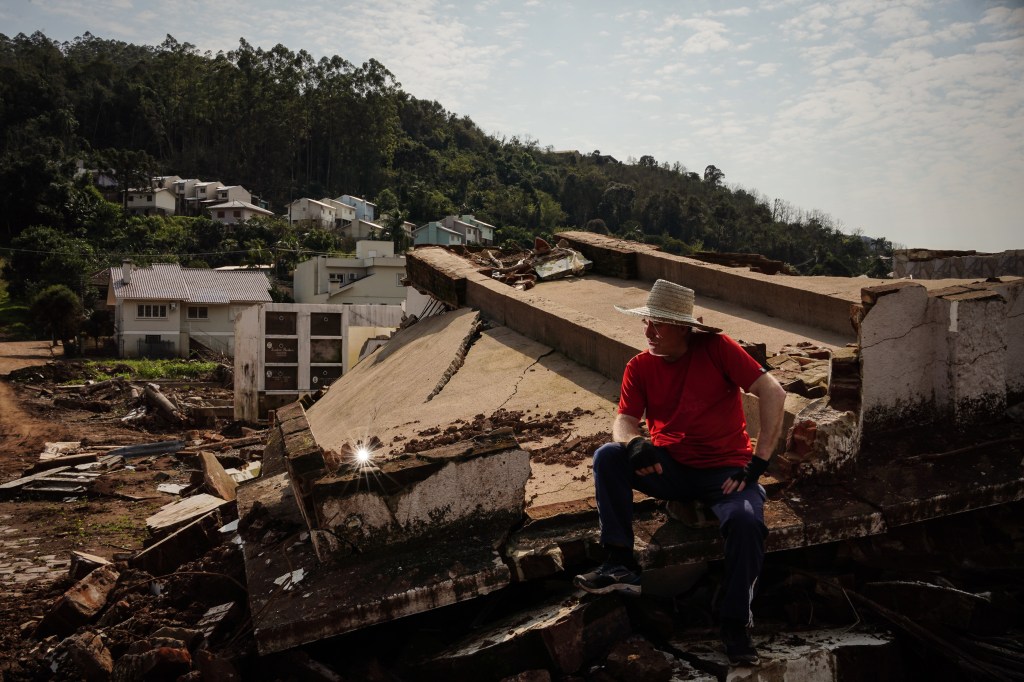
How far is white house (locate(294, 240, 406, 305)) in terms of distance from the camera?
145 ft

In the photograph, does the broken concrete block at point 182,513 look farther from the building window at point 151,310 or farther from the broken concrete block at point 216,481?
the building window at point 151,310

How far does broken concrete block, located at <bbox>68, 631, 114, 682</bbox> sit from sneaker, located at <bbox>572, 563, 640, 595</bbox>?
2.45m

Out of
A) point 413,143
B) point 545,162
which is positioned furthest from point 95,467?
point 545,162

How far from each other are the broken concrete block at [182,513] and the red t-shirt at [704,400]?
12.9 ft

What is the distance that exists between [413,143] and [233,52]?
20983mm

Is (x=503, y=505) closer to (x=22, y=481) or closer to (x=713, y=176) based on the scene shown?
(x=22, y=481)

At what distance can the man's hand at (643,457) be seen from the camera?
12.2ft

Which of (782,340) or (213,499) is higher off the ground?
(782,340)

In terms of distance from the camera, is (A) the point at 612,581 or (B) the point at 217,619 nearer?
(A) the point at 612,581

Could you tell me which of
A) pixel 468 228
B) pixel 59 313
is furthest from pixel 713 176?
pixel 59 313

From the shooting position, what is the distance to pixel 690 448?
3787mm

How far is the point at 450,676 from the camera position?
3.50m

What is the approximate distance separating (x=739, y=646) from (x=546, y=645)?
0.78m

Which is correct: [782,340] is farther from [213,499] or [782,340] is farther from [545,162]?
[545,162]
